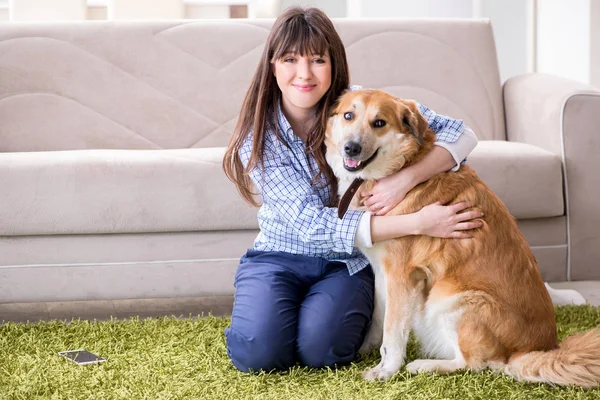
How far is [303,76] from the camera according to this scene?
1.91m

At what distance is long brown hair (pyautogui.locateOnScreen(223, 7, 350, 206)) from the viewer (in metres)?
1.94

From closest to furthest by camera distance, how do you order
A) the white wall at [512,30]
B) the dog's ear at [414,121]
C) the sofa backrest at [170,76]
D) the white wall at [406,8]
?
the dog's ear at [414,121] → the sofa backrest at [170,76] → the white wall at [406,8] → the white wall at [512,30]

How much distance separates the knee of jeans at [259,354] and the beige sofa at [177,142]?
669 millimetres

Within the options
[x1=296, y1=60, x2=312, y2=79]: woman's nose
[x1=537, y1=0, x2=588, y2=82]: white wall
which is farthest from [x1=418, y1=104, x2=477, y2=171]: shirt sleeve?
[x1=537, y1=0, x2=588, y2=82]: white wall

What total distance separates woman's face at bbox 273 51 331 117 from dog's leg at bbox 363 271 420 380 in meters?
0.53

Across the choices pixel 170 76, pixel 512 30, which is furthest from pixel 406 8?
pixel 170 76

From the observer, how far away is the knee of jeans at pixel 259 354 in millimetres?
1872

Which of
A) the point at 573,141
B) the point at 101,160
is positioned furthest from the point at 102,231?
the point at 573,141

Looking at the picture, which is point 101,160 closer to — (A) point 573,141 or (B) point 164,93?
(B) point 164,93

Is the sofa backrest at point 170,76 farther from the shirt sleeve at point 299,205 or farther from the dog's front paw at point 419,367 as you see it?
the dog's front paw at point 419,367

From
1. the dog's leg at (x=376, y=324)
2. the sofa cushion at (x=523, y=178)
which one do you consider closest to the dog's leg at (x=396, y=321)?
the dog's leg at (x=376, y=324)

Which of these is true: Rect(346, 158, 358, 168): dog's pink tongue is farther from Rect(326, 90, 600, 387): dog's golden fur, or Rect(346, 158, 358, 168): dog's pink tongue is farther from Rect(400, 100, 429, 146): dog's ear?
Rect(400, 100, 429, 146): dog's ear

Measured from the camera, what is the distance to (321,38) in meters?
1.93

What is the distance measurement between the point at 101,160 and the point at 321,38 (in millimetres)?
A: 986
